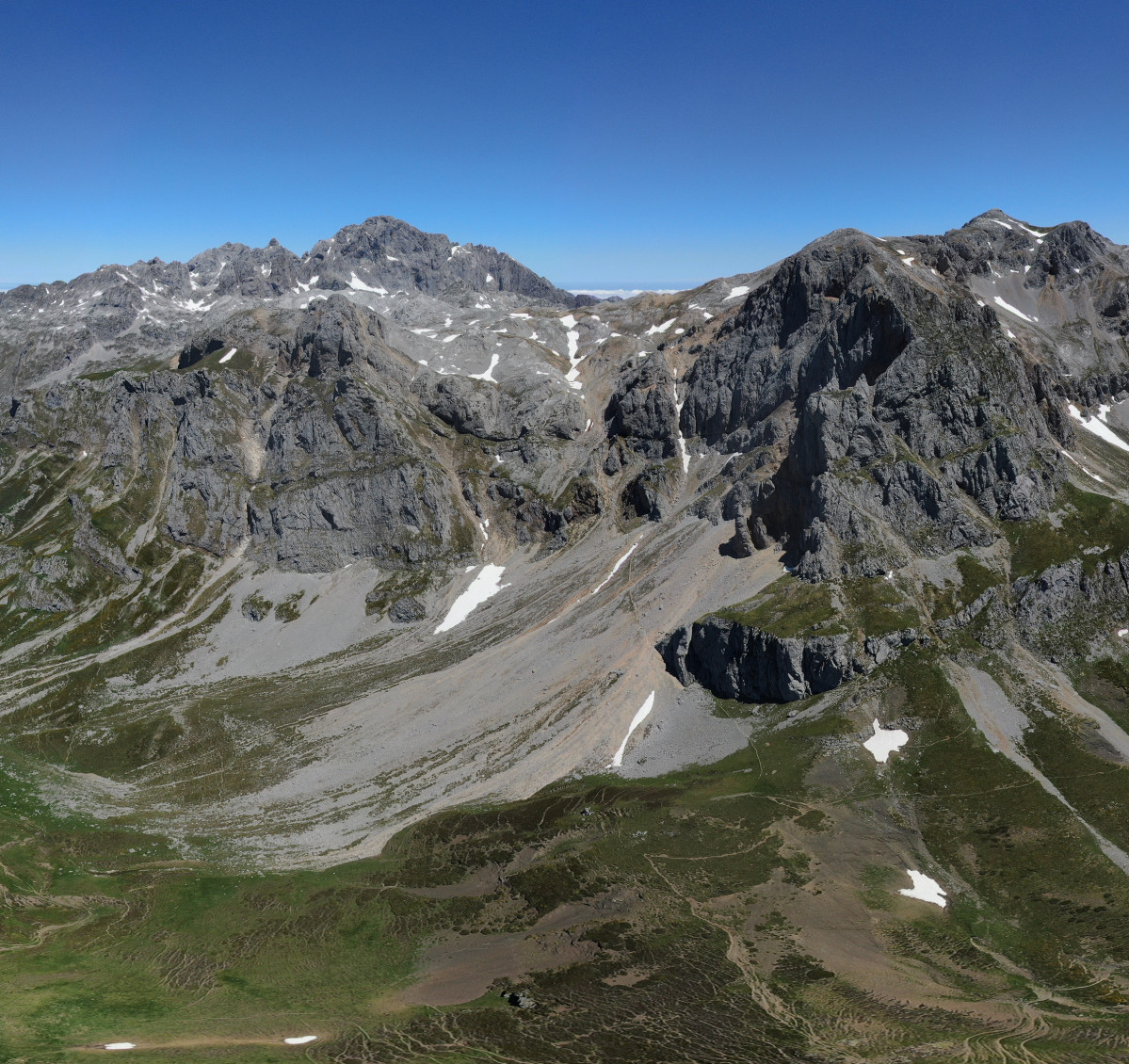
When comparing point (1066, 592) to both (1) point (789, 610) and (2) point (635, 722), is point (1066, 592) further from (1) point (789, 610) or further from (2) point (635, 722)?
(2) point (635, 722)

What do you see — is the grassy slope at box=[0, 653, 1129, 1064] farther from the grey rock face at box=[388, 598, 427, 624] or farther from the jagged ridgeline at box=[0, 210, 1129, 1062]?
the grey rock face at box=[388, 598, 427, 624]

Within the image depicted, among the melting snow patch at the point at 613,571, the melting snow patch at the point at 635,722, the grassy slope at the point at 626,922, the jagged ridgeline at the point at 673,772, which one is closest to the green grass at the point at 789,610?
the jagged ridgeline at the point at 673,772

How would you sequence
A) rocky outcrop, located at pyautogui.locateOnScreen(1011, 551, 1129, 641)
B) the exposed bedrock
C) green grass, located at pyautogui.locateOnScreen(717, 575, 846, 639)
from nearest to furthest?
rocky outcrop, located at pyautogui.locateOnScreen(1011, 551, 1129, 641) → green grass, located at pyautogui.locateOnScreen(717, 575, 846, 639) → the exposed bedrock

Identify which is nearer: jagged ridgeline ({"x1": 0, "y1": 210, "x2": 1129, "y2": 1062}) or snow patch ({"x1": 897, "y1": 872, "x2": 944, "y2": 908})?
jagged ridgeline ({"x1": 0, "y1": 210, "x2": 1129, "y2": 1062})

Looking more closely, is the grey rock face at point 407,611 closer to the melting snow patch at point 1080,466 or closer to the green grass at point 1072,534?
the green grass at point 1072,534

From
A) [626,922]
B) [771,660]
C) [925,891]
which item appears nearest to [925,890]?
[925,891]

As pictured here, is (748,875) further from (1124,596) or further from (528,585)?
(528,585)

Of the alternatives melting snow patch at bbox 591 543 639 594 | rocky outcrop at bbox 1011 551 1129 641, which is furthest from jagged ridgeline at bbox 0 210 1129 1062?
melting snow patch at bbox 591 543 639 594
